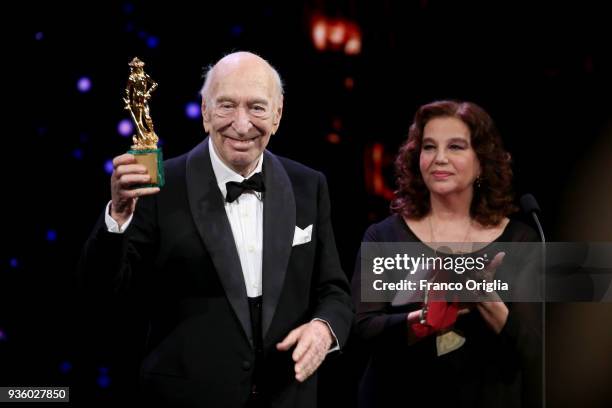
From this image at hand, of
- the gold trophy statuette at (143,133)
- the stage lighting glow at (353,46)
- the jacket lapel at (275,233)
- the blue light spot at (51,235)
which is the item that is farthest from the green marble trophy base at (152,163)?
the stage lighting glow at (353,46)

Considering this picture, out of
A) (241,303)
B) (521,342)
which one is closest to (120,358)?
(241,303)

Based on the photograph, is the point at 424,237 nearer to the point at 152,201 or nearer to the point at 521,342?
the point at 521,342

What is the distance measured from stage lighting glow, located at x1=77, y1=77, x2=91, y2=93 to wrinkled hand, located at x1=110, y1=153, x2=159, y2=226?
46.2 inches

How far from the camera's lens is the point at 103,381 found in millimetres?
3324

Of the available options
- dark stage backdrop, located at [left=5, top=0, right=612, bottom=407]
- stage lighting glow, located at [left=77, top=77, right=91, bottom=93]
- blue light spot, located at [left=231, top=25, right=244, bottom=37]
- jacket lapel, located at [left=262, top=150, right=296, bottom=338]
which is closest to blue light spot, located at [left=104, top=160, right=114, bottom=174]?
dark stage backdrop, located at [left=5, top=0, right=612, bottom=407]

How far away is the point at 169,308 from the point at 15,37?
1462 millimetres

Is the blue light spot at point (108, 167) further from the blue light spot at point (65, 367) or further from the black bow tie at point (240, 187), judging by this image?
the black bow tie at point (240, 187)

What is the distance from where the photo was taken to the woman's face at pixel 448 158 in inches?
114

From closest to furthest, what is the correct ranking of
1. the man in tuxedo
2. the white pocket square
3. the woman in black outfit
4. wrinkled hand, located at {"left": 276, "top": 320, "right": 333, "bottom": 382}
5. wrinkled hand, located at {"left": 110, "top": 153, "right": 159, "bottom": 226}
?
1. wrinkled hand, located at {"left": 110, "top": 153, "right": 159, "bottom": 226}
2. wrinkled hand, located at {"left": 276, "top": 320, "right": 333, "bottom": 382}
3. the man in tuxedo
4. the white pocket square
5. the woman in black outfit

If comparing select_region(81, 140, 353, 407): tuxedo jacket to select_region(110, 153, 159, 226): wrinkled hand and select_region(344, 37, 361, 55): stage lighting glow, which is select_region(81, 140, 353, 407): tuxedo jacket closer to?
select_region(110, 153, 159, 226): wrinkled hand

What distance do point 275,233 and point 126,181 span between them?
517 millimetres

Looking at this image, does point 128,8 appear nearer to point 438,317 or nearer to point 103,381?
point 103,381

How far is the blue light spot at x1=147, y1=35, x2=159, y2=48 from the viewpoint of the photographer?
10.4 feet

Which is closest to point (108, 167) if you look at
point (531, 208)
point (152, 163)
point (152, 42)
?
point (152, 42)
